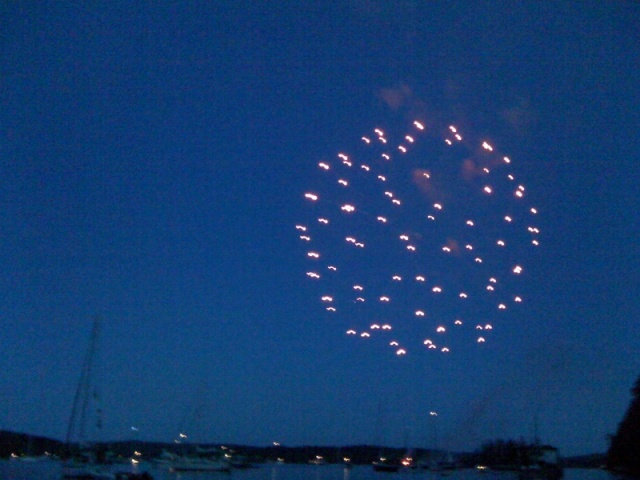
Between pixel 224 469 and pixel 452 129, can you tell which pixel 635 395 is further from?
pixel 224 469

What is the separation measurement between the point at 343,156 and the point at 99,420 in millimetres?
57709

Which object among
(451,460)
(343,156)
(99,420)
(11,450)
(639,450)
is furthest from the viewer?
(451,460)

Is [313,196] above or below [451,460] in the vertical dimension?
above

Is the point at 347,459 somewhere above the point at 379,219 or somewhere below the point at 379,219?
below

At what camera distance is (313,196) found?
37.0 meters

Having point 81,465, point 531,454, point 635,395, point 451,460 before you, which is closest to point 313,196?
point 81,465

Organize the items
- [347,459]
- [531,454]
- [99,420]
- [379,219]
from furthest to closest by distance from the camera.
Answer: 1. [347,459]
2. [531,454]
3. [99,420]
4. [379,219]

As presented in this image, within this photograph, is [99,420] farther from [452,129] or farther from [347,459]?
[347,459]

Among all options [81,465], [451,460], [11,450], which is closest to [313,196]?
[81,465]

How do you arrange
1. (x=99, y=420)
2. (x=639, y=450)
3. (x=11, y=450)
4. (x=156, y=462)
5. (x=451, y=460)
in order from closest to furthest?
1. (x=639, y=450)
2. (x=99, y=420)
3. (x=11, y=450)
4. (x=156, y=462)
5. (x=451, y=460)

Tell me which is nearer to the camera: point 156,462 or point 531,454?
point 531,454

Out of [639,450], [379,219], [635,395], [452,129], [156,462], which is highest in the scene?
[452,129]

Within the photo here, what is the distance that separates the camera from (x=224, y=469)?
117438 millimetres

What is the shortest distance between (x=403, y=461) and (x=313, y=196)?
14536 centimetres
